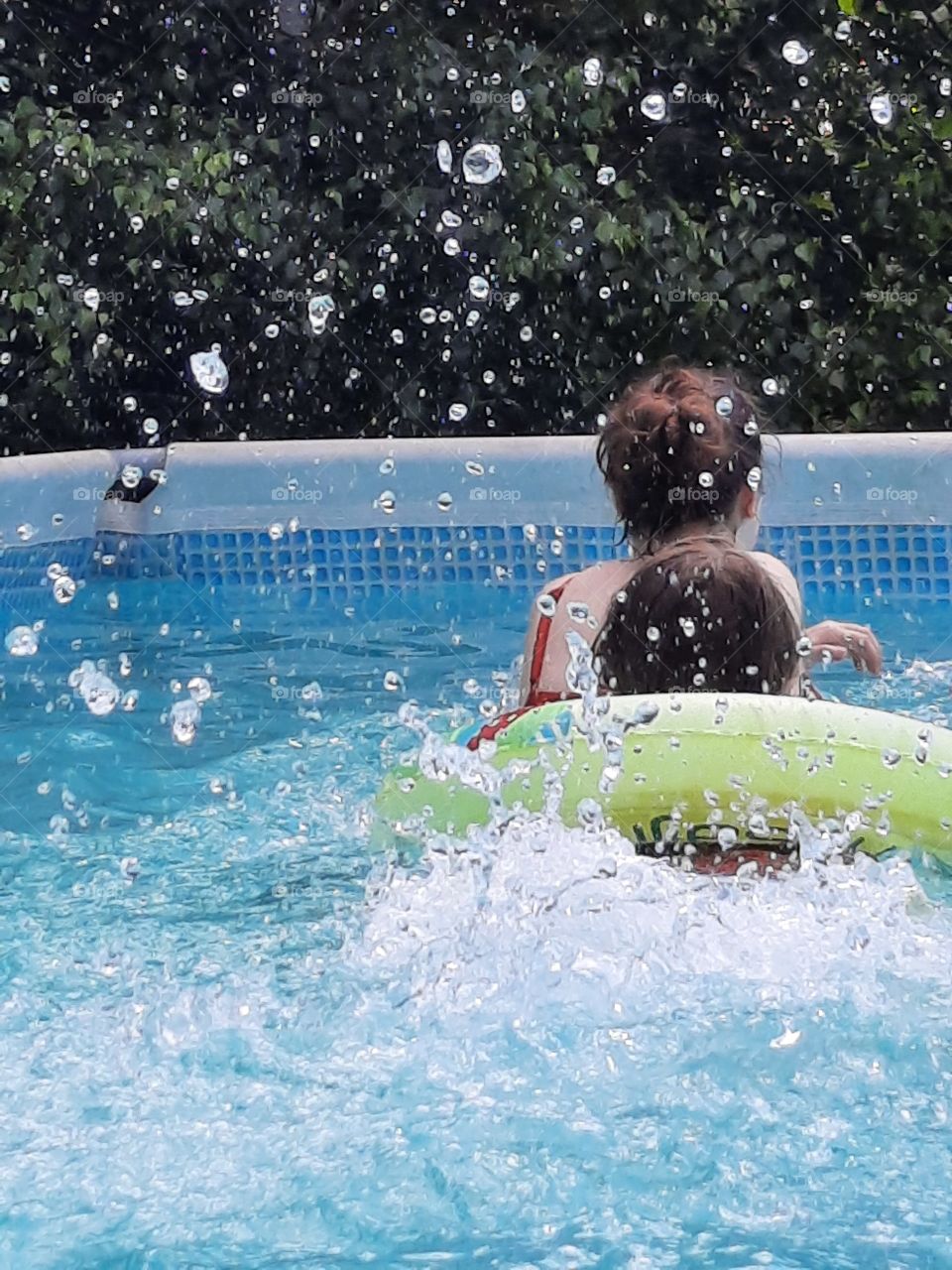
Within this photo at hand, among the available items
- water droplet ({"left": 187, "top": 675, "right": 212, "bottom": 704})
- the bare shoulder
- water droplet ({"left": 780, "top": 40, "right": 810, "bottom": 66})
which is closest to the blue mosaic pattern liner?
water droplet ({"left": 187, "top": 675, "right": 212, "bottom": 704})

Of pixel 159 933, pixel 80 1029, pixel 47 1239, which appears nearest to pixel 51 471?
pixel 159 933

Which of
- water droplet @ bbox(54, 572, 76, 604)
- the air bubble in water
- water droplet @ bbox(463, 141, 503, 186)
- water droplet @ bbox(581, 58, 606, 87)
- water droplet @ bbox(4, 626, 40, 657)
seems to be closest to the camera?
the air bubble in water

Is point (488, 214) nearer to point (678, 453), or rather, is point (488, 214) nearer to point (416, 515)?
point (416, 515)

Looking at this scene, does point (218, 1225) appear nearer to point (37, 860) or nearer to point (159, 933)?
point (159, 933)

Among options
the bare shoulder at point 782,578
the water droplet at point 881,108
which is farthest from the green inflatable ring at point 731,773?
the water droplet at point 881,108

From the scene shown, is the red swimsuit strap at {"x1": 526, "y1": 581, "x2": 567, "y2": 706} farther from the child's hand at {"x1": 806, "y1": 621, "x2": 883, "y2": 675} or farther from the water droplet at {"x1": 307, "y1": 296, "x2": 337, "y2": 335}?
the water droplet at {"x1": 307, "y1": 296, "x2": 337, "y2": 335}

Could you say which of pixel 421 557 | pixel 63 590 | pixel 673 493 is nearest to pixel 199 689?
pixel 63 590

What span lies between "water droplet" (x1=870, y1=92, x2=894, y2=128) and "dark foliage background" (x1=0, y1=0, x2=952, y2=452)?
0.01m

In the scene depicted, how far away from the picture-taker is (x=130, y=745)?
159 inches

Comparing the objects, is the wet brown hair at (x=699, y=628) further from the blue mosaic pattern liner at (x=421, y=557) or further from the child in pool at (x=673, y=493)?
the blue mosaic pattern liner at (x=421, y=557)

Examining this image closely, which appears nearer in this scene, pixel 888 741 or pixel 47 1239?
pixel 47 1239

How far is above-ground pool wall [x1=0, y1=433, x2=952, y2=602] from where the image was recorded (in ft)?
17.1

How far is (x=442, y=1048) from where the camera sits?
2.38 meters

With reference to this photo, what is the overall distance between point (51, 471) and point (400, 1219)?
3680 millimetres
